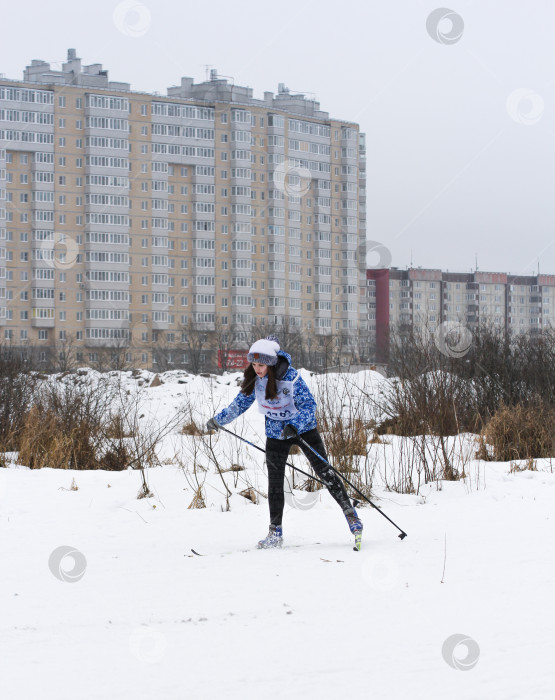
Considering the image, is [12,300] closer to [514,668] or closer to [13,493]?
[13,493]

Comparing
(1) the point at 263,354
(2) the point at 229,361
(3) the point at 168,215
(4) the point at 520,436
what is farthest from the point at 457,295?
(1) the point at 263,354

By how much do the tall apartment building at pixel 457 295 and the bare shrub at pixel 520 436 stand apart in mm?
94589

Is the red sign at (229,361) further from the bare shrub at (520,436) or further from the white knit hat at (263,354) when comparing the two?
the white knit hat at (263,354)

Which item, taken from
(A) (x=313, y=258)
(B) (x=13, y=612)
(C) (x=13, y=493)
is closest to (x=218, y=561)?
(B) (x=13, y=612)

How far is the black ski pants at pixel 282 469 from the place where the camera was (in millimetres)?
6027

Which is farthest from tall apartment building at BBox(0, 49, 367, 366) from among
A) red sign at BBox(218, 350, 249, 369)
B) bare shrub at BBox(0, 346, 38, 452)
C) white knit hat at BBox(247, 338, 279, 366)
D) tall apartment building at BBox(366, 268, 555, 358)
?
white knit hat at BBox(247, 338, 279, 366)

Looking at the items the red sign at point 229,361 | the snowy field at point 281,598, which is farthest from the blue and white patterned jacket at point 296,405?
the red sign at point 229,361

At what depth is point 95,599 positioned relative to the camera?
4793mm

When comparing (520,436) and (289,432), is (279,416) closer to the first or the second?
(289,432)

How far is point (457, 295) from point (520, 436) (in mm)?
116578

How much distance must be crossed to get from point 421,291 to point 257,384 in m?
115

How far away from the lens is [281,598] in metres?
4.70

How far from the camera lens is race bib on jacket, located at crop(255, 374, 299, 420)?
19.3 ft

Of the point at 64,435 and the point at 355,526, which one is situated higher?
the point at 64,435
